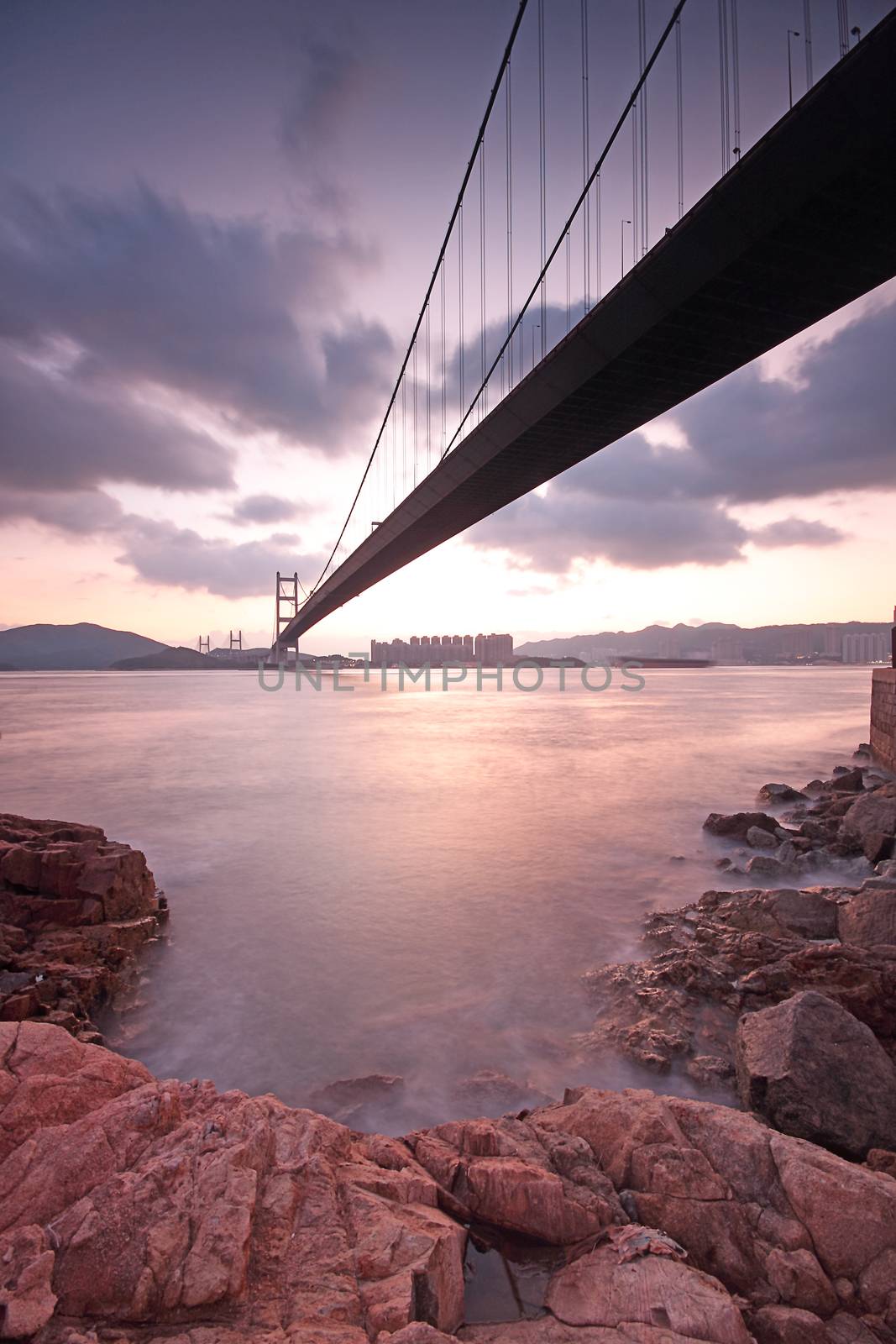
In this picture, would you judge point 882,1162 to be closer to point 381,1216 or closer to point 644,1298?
point 644,1298

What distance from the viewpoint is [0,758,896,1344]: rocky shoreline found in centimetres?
154

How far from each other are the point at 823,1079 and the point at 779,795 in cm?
914

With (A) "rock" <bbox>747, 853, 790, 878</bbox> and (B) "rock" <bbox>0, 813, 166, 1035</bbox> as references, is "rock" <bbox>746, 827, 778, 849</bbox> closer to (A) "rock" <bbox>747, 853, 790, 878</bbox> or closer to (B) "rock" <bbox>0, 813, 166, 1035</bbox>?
(A) "rock" <bbox>747, 853, 790, 878</bbox>

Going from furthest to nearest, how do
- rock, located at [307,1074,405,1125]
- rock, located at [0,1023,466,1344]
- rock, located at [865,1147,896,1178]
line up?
rock, located at [307,1074,405,1125] < rock, located at [865,1147,896,1178] < rock, located at [0,1023,466,1344]

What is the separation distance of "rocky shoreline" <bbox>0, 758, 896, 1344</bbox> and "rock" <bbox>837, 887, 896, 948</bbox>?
106 centimetres

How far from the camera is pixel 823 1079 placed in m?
2.50

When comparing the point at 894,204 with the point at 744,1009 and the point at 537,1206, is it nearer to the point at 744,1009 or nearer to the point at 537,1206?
the point at 744,1009

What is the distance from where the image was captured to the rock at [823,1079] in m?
2.37

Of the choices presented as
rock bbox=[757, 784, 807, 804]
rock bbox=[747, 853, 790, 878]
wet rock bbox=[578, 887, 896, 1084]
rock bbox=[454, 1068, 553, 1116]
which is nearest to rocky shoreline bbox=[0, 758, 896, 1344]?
wet rock bbox=[578, 887, 896, 1084]

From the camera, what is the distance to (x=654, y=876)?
6762 mm

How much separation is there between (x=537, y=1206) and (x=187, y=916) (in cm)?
459

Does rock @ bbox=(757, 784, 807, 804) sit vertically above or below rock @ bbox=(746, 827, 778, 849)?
below

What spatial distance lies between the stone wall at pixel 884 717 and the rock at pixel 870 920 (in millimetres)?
9176

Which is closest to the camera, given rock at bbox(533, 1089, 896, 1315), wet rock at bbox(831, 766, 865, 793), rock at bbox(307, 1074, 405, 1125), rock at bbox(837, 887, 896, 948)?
rock at bbox(533, 1089, 896, 1315)
